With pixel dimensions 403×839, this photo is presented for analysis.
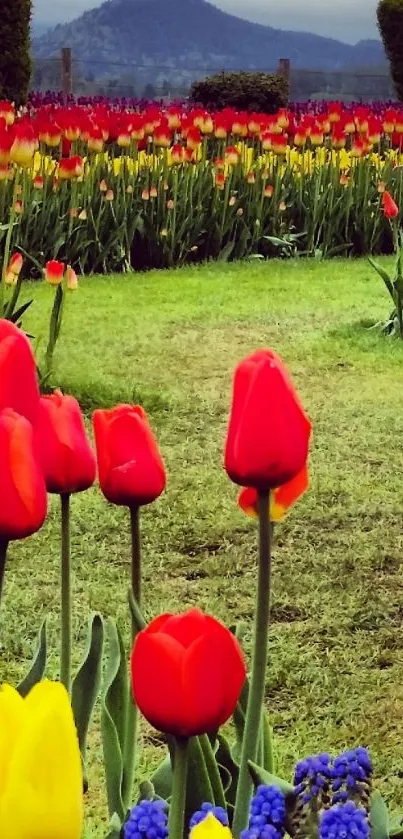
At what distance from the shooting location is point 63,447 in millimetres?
1213

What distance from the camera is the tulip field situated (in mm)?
7516

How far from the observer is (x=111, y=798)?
138cm

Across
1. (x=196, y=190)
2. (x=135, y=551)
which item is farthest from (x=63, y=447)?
(x=196, y=190)

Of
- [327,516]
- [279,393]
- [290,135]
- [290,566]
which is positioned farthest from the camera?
[290,135]

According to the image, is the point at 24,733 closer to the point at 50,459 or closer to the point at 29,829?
the point at 29,829

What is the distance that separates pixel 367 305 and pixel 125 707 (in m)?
5.86

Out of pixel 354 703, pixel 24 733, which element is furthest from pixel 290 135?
pixel 24 733

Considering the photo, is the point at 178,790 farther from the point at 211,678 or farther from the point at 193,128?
the point at 193,128

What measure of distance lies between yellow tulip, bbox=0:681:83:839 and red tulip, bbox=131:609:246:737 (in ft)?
0.61

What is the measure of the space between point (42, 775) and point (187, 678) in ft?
0.71

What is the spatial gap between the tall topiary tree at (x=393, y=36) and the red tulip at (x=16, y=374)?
1794 cm

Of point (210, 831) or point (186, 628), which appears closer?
point (210, 831)

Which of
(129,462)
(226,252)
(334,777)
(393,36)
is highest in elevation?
(393,36)

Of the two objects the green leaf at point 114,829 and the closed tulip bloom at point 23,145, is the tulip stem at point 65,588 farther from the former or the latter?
the closed tulip bloom at point 23,145
